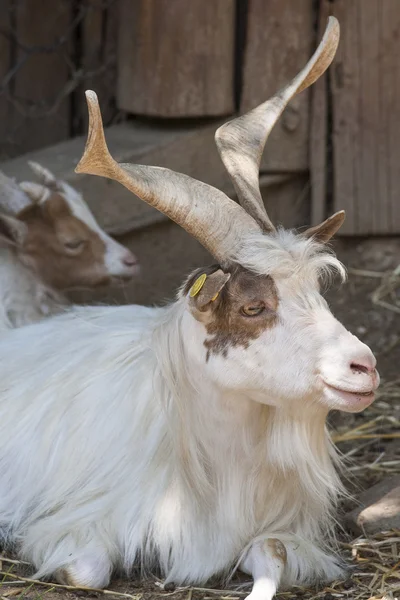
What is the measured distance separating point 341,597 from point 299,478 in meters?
0.36

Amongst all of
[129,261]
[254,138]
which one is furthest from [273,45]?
[254,138]

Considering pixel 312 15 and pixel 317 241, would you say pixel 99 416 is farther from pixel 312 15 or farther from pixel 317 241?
pixel 312 15

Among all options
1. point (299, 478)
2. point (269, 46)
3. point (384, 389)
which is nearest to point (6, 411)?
point (299, 478)

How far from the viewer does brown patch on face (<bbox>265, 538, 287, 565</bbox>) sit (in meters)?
3.47

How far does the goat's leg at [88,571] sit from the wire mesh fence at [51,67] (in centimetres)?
311

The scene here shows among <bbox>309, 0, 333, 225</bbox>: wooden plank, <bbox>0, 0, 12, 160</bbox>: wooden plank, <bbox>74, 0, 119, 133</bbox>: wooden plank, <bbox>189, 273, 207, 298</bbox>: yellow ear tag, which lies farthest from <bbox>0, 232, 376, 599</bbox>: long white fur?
<bbox>0, 0, 12, 160</bbox>: wooden plank

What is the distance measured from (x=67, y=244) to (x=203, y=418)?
5.62 ft

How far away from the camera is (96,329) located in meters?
4.13

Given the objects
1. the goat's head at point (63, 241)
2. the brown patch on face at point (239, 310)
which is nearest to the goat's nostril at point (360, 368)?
the brown patch on face at point (239, 310)

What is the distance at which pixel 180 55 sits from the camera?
18.4 feet

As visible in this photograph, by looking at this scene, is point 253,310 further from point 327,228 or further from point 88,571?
point 88,571

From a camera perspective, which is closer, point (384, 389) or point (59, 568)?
point (59, 568)

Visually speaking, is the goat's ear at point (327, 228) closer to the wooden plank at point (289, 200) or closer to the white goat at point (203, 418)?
the white goat at point (203, 418)

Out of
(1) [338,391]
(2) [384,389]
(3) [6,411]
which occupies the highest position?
(1) [338,391]
